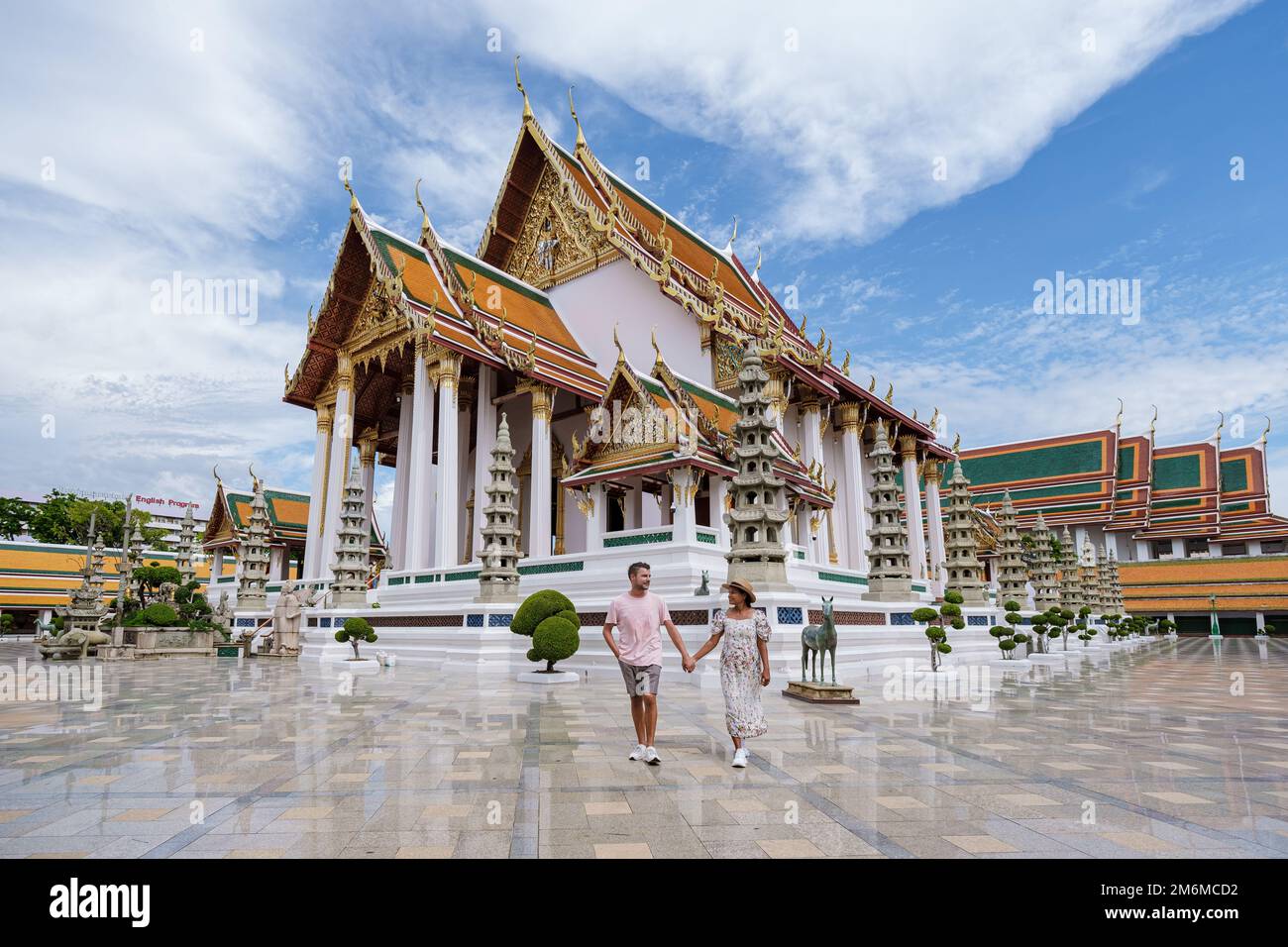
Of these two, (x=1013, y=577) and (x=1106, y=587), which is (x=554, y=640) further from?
(x=1106, y=587)

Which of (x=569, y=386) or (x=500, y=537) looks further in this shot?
(x=569, y=386)

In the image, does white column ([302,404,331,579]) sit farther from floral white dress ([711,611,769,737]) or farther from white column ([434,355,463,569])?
floral white dress ([711,611,769,737])

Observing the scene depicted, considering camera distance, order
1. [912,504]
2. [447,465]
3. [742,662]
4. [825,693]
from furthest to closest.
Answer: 1. [912,504]
2. [447,465]
3. [825,693]
4. [742,662]

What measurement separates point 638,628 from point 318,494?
2300 centimetres

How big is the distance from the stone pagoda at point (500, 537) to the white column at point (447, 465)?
443 cm

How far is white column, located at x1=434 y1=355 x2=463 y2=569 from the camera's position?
21.0m

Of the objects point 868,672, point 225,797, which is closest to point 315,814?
point 225,797

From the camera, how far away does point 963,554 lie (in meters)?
20.3

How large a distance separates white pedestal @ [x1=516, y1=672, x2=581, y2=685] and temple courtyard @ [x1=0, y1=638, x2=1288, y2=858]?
2500mm

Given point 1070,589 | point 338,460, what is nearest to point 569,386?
point 338,460

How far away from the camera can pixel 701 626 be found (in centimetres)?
1239
